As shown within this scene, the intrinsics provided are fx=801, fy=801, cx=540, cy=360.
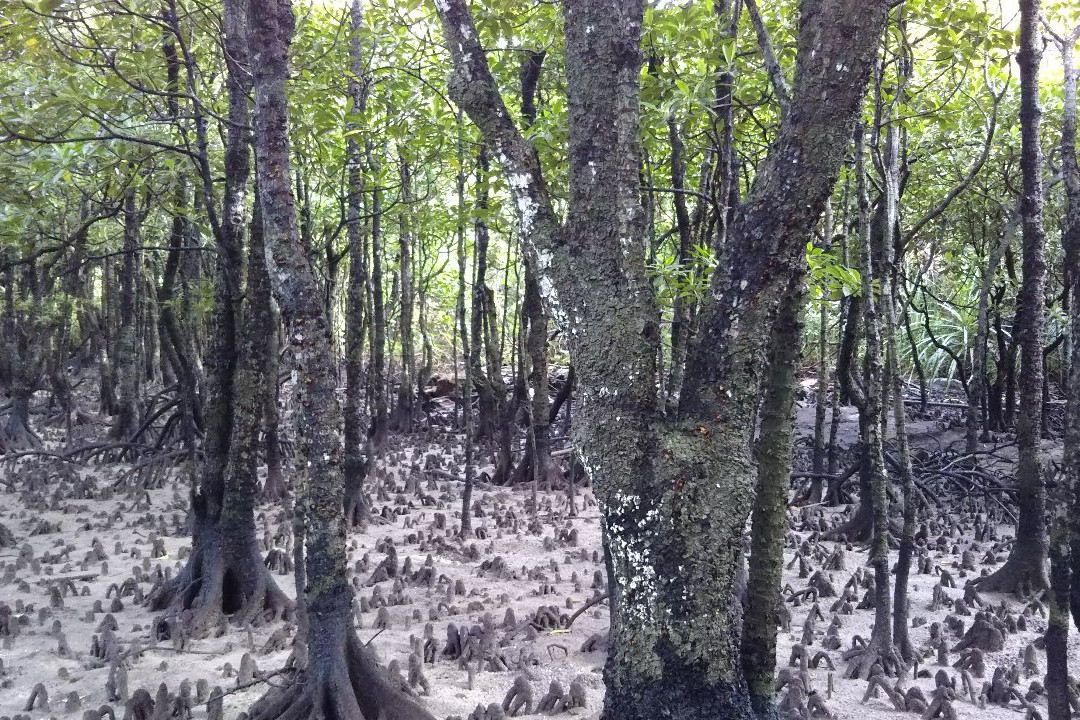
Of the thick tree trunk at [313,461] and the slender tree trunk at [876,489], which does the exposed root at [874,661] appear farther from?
the thick tree trunk at [313,461]

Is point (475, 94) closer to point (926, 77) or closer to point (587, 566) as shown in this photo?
point (587, 566)

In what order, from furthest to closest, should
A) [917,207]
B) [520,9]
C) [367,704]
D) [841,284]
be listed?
[917,207]
[520,9]
[841,284]
[367,704]

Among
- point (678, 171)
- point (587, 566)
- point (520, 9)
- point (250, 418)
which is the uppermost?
point (520, 9)

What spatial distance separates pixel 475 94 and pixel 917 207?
1023 cm

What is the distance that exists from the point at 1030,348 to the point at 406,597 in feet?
14.6

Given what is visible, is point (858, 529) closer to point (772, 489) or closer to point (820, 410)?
point (820, 410)

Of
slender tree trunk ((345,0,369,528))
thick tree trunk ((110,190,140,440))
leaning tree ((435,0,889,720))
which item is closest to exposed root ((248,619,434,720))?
leaning tree ((435,0,889,720))

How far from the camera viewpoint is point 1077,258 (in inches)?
142

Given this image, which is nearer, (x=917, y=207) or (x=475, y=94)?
(x=475, y=94)

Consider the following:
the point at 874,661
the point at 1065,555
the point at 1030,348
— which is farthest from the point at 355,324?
the point at 1065,555

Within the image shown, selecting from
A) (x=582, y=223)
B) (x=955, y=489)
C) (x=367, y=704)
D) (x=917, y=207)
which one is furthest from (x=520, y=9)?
(x=917, y=207)

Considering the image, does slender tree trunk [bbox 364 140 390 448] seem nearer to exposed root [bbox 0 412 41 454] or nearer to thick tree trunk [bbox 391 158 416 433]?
thick tree trunk [bbox 391 158 416 433]

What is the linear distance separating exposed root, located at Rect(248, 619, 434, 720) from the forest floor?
0.72ft

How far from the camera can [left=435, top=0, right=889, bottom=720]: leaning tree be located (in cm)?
265
